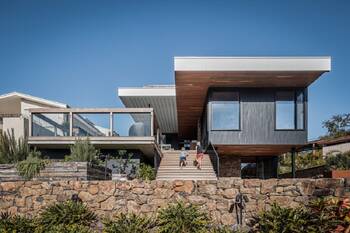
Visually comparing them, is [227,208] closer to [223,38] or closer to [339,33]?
[223,38]

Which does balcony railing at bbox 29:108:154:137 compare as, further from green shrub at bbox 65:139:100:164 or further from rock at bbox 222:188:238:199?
rock at bbox 222:188:238:199

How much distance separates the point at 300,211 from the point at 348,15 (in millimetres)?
11699

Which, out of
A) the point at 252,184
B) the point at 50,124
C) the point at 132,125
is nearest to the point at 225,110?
the point at 132,125

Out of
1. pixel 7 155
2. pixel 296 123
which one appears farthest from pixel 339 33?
pixel 7 155

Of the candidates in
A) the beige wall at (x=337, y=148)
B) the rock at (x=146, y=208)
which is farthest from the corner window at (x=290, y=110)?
the beige wall at (x=337, y=148)

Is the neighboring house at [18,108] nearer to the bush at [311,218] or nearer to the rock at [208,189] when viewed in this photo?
the rock at [208,189]

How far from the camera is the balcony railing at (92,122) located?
58.0 ft

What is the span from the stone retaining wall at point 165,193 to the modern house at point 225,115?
17.7 ft

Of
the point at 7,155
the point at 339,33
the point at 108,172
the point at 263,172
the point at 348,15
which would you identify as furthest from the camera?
the point at 263,172

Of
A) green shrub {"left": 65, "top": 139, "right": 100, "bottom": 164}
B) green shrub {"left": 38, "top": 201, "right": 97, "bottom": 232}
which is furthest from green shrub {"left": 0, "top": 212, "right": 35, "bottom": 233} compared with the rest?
green shrub {"left": 65, "top": 139, "right": 100, "bottom": 164}

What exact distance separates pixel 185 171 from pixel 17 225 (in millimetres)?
8722

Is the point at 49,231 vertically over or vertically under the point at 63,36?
under

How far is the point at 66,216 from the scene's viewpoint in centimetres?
959

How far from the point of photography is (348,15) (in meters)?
17.1
